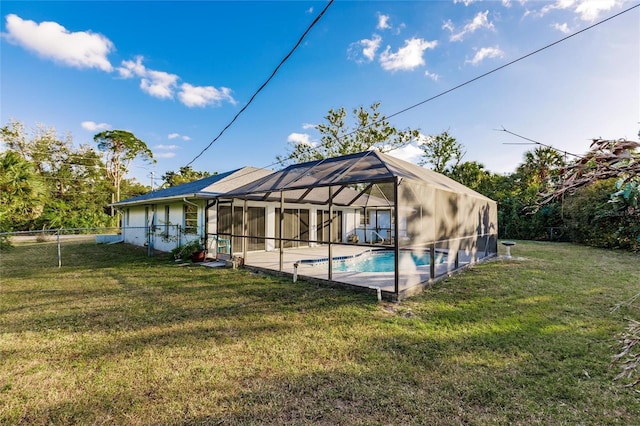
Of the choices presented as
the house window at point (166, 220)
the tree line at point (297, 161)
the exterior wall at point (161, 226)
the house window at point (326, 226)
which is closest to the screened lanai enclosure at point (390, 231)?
the house window at point (326, 226)

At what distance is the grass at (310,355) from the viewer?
8.38ft

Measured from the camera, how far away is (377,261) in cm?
1105

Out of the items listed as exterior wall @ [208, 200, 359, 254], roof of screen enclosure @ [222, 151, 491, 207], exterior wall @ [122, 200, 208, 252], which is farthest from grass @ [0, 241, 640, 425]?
exterior wall @ [208, 200, 359, 254]

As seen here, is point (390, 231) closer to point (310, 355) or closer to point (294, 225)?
point (294, 225)

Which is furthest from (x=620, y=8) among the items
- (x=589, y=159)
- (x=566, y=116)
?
(x=589, y=159)

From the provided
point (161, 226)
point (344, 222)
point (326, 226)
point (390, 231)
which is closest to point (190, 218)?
point (161, 226)

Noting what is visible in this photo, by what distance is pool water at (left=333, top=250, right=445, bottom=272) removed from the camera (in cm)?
621

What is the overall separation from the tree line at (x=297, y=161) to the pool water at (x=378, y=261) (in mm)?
5972

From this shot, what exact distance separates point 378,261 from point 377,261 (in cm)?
4

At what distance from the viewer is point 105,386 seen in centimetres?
289

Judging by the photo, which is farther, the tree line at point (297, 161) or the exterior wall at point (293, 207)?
the tree line at point (297, 161)

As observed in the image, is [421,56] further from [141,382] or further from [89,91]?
[89,91]

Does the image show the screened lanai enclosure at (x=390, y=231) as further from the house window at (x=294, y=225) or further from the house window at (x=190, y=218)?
the house window at (x=190, y=218)

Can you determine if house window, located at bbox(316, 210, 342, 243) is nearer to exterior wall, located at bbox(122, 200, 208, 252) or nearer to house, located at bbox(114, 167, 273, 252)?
house, located at bbox(114, 167, 273, 252)
